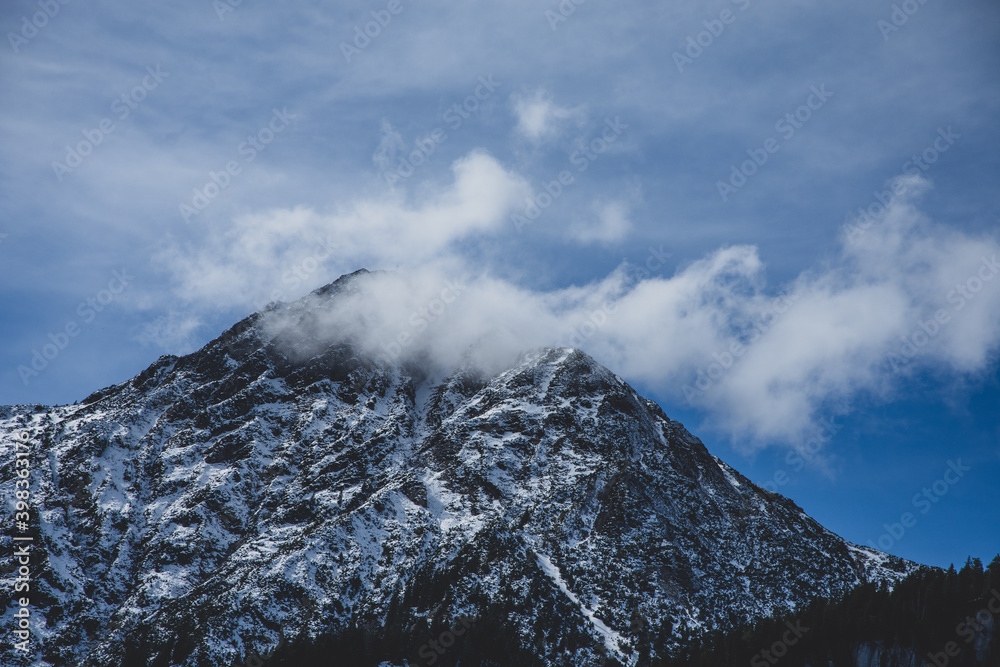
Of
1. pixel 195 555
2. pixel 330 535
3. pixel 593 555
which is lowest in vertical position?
pixel 195 555

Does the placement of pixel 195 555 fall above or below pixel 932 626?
below

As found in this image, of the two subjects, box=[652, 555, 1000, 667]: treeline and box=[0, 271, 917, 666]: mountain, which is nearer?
box=[652, 555, 1000, 667]: treeline

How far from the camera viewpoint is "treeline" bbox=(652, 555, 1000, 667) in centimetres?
14162

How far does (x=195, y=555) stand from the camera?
189 m

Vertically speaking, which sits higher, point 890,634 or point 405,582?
point 890,634

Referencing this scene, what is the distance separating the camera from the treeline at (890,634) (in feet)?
465

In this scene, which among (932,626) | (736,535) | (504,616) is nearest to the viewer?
(932,626)

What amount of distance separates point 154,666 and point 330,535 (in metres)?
44.6

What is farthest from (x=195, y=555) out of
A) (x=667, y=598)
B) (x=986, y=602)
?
(x=986, y=602)

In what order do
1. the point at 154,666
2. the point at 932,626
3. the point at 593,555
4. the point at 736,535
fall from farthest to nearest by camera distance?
1. the point at 736,535
2. the point at 593,555
3. the point at 154,666
4. the point at 932,626

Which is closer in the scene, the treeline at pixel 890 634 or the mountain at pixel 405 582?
the treeline at pixel 890 634

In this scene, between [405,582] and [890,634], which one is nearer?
[890,634]

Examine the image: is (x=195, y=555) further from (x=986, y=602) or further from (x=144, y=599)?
(x=986, y=602)

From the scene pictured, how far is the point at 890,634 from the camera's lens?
5679 inches
